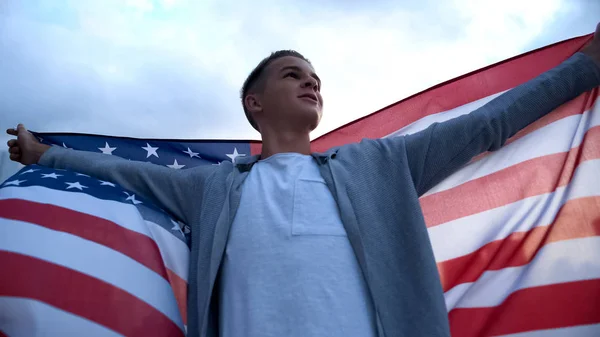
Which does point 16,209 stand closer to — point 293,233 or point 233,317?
point 233,317

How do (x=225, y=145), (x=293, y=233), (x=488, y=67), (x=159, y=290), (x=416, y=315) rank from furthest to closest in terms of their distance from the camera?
1. (x=225, y=145)
2. (x=488, y=67)
3. (x=159, y=290)
4. (x=293, y=233)
5. (x=416, y=315)

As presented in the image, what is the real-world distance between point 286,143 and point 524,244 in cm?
141

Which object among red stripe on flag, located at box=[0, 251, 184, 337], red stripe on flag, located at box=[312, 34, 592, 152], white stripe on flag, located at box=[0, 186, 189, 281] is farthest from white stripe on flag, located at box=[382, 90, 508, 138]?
red stripe on flag, located at box=[0, 251, 184, 337]

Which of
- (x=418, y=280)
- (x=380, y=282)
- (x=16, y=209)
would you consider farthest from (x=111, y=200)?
(x=418, y=280)

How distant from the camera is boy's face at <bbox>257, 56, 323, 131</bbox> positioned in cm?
238

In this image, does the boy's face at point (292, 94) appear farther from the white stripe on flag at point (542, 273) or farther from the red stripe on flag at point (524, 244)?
the white stripe on flag at point (542, 273)

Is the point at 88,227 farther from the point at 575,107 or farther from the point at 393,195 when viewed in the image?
the point at 575,107

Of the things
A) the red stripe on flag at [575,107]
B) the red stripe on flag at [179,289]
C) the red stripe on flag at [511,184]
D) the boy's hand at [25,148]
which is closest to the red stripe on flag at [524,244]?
the red stripe on flag at [511,184]

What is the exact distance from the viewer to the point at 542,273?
197 centimetres

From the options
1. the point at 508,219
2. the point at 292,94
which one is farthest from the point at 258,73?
the point at 508,219

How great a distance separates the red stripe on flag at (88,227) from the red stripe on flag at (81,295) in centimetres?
19

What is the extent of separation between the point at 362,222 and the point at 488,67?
167 centimetres

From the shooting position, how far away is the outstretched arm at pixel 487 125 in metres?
1.83

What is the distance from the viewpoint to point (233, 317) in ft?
5.24
